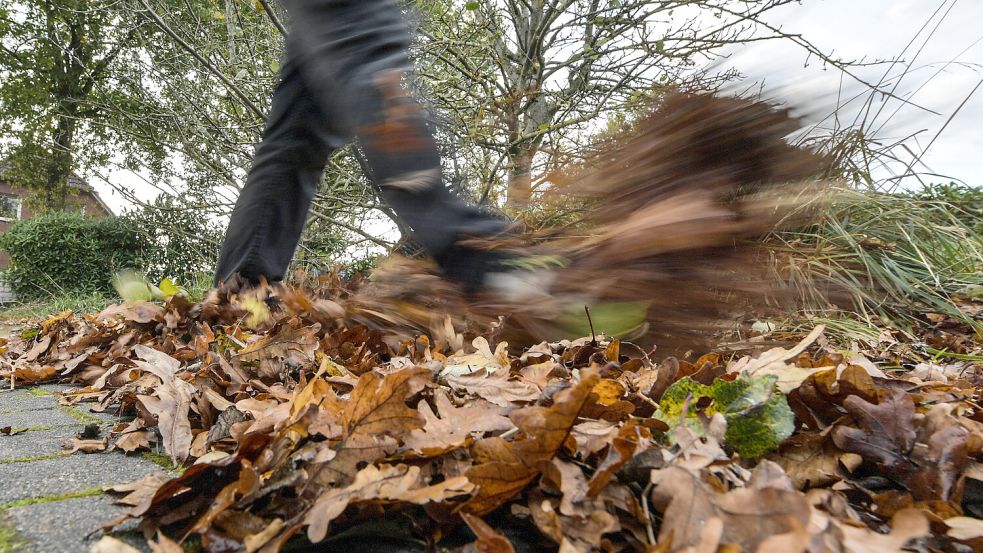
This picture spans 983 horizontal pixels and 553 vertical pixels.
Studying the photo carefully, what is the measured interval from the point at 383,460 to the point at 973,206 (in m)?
3.70

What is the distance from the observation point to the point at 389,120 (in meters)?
1.48

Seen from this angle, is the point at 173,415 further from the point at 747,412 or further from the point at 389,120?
the point at 747,412

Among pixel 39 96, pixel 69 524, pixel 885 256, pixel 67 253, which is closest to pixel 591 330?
pixel 69 524

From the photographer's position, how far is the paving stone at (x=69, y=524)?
63 centimetres

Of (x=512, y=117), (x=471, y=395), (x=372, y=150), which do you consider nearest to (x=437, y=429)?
(x=471, y=395)

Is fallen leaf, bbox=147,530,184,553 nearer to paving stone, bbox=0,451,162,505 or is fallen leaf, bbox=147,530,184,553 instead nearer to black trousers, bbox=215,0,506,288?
paving stone, bbox=0,451,162,505

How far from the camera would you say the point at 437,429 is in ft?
2.60

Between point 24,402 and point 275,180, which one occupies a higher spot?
point 275,180

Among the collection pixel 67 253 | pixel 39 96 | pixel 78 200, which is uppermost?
pixel 39 96

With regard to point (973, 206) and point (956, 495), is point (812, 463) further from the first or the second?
point (973, 206)

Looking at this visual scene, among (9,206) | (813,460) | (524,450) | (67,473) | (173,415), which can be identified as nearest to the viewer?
(524,450)

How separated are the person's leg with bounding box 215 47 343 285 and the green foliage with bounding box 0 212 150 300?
44.0 ft

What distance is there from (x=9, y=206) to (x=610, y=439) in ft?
112

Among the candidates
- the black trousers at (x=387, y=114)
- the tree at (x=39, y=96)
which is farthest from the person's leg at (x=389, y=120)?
the tree at (x=39, y=96)
